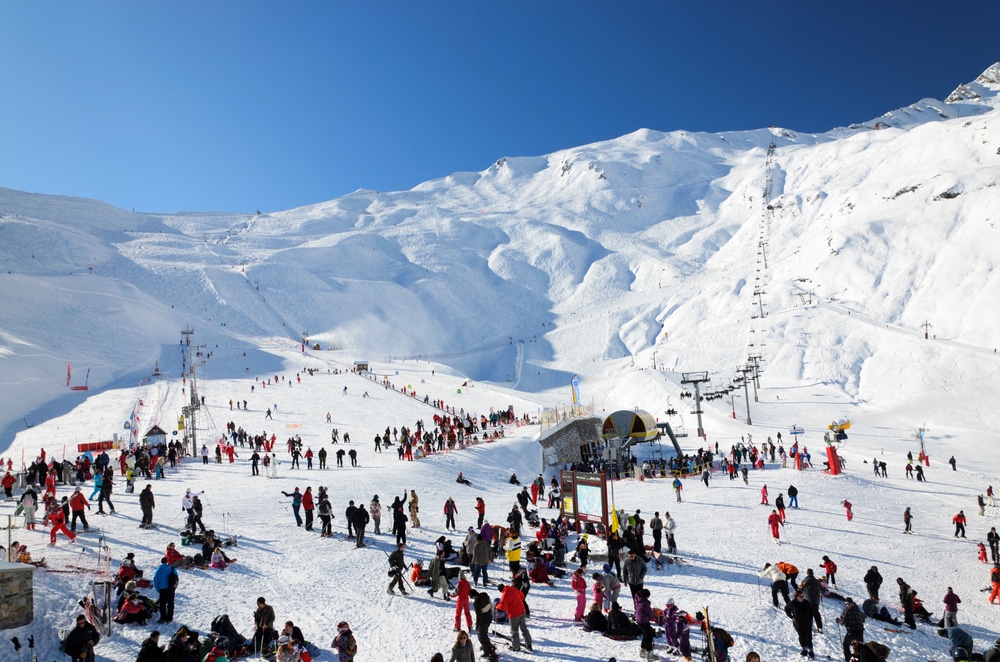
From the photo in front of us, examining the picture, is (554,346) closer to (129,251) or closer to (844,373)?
(844,373)

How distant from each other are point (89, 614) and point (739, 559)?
13441mm

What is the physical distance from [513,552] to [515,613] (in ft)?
12.1

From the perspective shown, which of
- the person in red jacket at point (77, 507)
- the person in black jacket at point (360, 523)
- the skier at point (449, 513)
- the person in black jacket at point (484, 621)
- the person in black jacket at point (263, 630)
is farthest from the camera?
the skier at point (449, 513)

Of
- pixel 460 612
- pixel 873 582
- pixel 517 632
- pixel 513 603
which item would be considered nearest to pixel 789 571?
pixel 873 582

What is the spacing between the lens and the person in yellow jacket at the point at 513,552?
13.0m

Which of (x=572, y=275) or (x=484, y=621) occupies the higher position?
(x=572, y=275)

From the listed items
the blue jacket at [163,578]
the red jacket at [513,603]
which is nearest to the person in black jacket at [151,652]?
the blue jacket at [163,578]

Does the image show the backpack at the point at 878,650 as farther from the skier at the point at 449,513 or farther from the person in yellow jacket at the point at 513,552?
the skier at the point at 449,513

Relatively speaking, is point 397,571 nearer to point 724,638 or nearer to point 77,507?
point 724,638

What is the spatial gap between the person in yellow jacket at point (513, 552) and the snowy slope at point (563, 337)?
43.2 inches

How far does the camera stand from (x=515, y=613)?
30.9ft

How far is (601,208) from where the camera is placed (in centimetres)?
16612

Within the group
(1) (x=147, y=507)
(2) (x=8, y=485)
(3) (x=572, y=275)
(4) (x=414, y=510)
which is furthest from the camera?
(3) (x=572, y=275)

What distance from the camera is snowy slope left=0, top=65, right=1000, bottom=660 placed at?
14.5m
